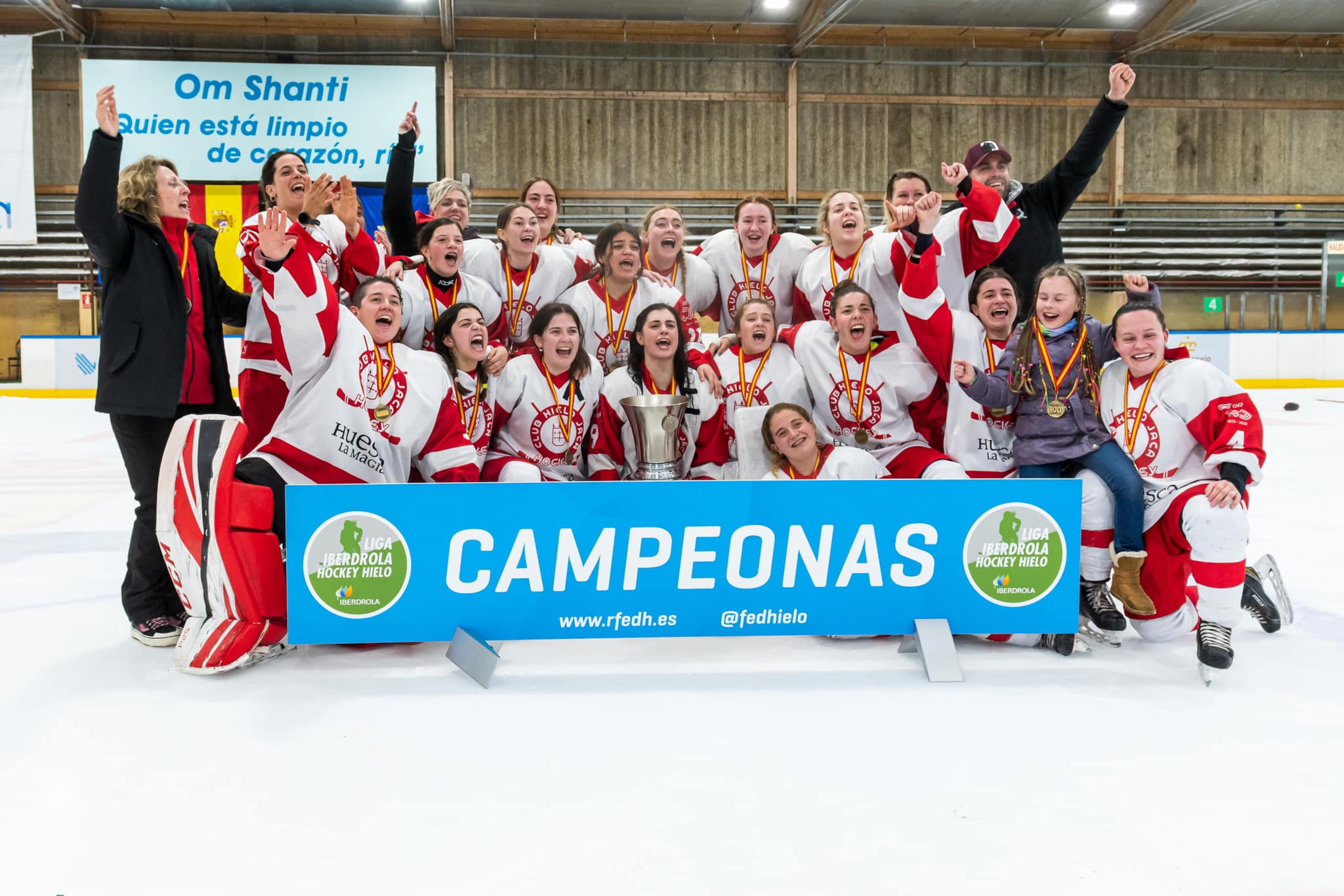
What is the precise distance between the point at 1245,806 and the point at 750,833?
3.45ft

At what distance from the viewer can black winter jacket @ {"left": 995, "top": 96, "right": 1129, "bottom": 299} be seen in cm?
401

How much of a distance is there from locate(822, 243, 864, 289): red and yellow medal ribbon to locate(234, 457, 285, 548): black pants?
2381mm

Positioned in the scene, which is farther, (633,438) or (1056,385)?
(633,438)

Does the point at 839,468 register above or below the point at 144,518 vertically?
above

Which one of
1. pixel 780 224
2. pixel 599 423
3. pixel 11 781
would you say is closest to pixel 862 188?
pixel 780 224

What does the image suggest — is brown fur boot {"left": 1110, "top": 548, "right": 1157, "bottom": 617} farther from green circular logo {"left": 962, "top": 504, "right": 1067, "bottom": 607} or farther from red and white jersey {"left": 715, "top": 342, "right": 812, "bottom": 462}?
red and white jersey {"left": 715, "top": 342, "right": 812, "bottom": 462}

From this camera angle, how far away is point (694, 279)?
452 centimetres

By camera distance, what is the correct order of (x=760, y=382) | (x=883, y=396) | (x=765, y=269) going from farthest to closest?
(x=765, y=269)
(x=760, y=382)
(x=883, y=396)

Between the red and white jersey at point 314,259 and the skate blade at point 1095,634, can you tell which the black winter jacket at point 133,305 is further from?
the skate blade at point 1095,634

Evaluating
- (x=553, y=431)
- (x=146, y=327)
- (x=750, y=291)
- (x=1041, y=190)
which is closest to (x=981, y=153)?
(x=1041, y=190)

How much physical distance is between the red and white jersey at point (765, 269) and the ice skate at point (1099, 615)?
6.44 ft

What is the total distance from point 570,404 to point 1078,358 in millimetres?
1832

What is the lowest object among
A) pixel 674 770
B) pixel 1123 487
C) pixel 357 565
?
pixel 674 770

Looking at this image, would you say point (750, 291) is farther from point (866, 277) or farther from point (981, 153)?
point (981, 153)
